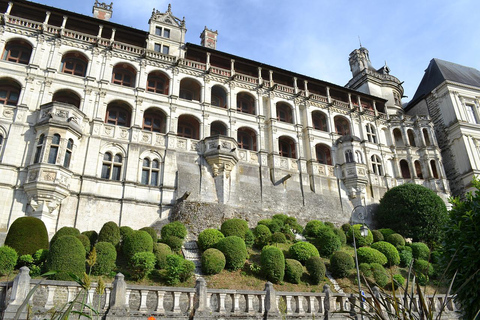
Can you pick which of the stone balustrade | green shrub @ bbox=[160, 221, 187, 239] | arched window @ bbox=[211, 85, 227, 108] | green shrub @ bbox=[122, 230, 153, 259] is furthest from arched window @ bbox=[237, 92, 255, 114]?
the stone balustrade

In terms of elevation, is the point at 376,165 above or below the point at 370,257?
above

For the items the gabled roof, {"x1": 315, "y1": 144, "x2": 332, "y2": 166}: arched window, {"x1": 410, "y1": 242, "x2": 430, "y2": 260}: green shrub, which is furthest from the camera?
the gabled roof

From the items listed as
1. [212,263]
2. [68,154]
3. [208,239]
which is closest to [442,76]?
[208,239]

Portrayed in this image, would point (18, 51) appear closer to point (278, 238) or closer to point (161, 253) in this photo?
point (161, 253)

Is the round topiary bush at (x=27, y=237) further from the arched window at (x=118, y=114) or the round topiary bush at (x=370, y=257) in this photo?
the round topiary bush at (x=370, y=257)

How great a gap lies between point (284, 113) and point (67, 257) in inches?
1098

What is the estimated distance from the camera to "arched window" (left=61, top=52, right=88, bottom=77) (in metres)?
29.8

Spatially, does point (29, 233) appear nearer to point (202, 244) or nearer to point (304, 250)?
point (202, 244)

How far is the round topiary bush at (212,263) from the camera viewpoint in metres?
18.5

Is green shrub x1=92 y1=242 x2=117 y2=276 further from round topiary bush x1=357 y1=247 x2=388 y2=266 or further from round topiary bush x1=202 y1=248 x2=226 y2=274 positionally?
round topiary bush x1=357 y1=247 x2=388 y2=266

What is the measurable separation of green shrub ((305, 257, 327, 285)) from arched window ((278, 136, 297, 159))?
1650 cm

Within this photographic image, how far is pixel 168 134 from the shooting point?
29.4 metres

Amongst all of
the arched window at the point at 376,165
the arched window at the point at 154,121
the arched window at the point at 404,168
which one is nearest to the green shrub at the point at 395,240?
the arched window at the point at 376,165

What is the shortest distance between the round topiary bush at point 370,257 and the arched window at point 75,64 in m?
26.0
